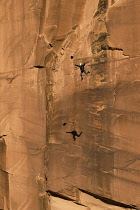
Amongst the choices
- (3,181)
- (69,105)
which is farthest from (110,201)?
(3,181)

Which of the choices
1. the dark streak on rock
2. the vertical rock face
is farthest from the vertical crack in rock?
the dark streak on rock

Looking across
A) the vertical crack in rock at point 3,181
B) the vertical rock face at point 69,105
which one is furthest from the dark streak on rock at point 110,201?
the vertical crack in rock at point 3,181

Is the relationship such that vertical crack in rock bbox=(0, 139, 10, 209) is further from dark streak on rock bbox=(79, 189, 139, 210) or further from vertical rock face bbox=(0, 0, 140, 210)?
dark streak on rock bbox=(79, 189, 139, 210)

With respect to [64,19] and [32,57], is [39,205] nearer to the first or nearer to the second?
[32,57]

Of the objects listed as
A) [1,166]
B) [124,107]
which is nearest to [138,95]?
[124,107]

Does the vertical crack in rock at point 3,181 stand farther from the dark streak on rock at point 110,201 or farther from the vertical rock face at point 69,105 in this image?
the dark streak on rock at point 110,201

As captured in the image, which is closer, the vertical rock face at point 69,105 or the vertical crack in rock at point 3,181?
the vertical rock face at point 69,105

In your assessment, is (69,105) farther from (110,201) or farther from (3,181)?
(3,181)

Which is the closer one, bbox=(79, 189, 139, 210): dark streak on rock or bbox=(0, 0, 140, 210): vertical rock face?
bbox=(0, 0, 140, 210): vertical rock face
